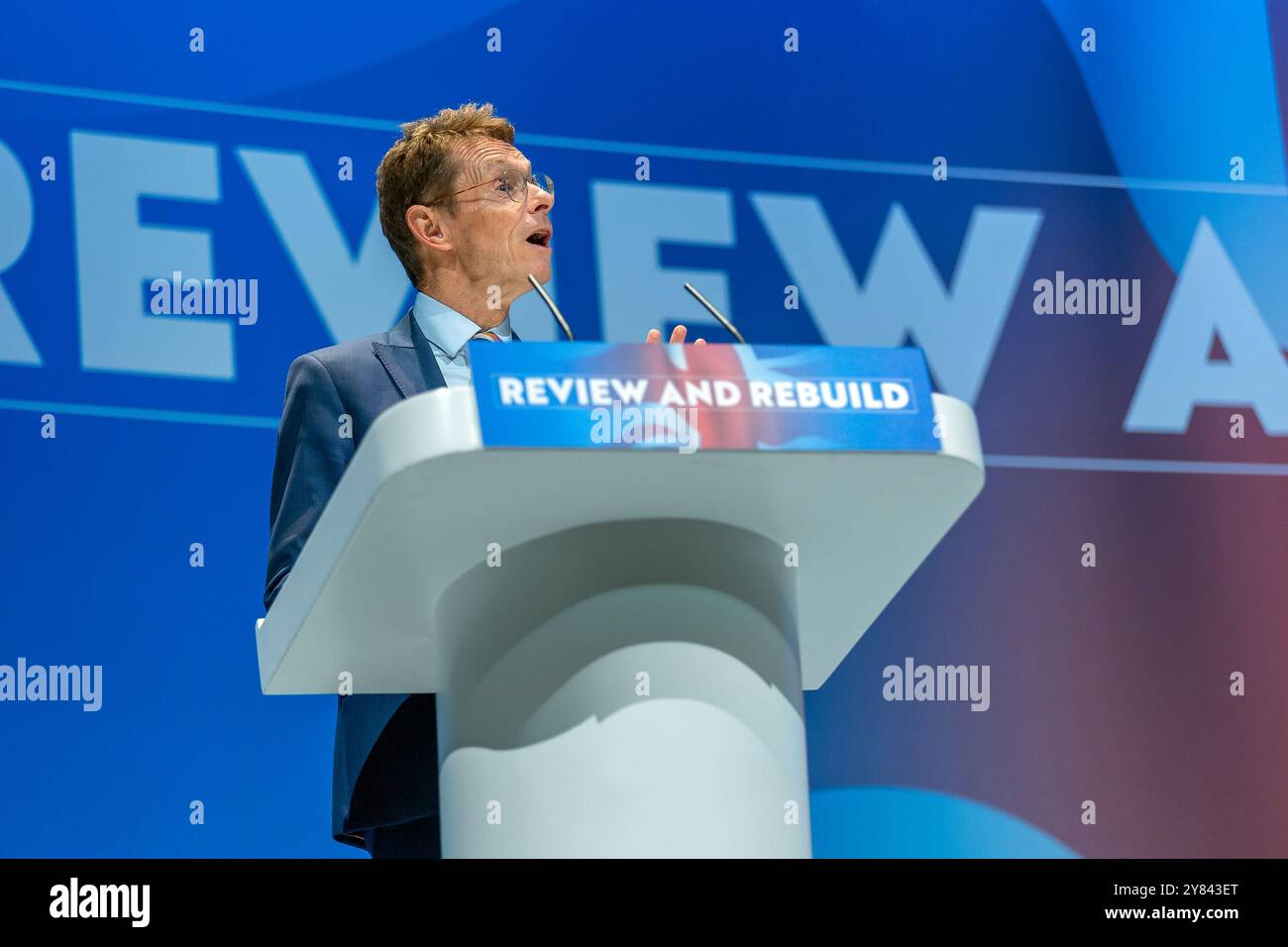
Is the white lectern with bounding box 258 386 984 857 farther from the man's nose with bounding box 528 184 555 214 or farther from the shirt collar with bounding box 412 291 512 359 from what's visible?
the man's nose with bounding box 528 184 555 214

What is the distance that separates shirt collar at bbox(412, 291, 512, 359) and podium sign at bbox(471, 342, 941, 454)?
3.39 feet

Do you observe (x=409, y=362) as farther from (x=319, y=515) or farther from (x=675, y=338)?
(x=675, y=338)

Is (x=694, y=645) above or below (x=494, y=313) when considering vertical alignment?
below

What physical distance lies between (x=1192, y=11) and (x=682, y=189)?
1.38 meters

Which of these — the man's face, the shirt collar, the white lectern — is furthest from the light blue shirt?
the white lectern

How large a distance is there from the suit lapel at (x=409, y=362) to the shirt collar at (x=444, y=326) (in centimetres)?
8

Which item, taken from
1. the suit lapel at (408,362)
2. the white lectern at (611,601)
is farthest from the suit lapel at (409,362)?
the white lectern at (611,601)

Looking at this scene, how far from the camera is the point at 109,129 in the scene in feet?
12.1

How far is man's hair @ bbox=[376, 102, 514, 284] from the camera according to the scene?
8.84 feet

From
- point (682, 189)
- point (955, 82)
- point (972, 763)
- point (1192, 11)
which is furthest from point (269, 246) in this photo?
point (1192, 11)

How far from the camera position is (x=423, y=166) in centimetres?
271
